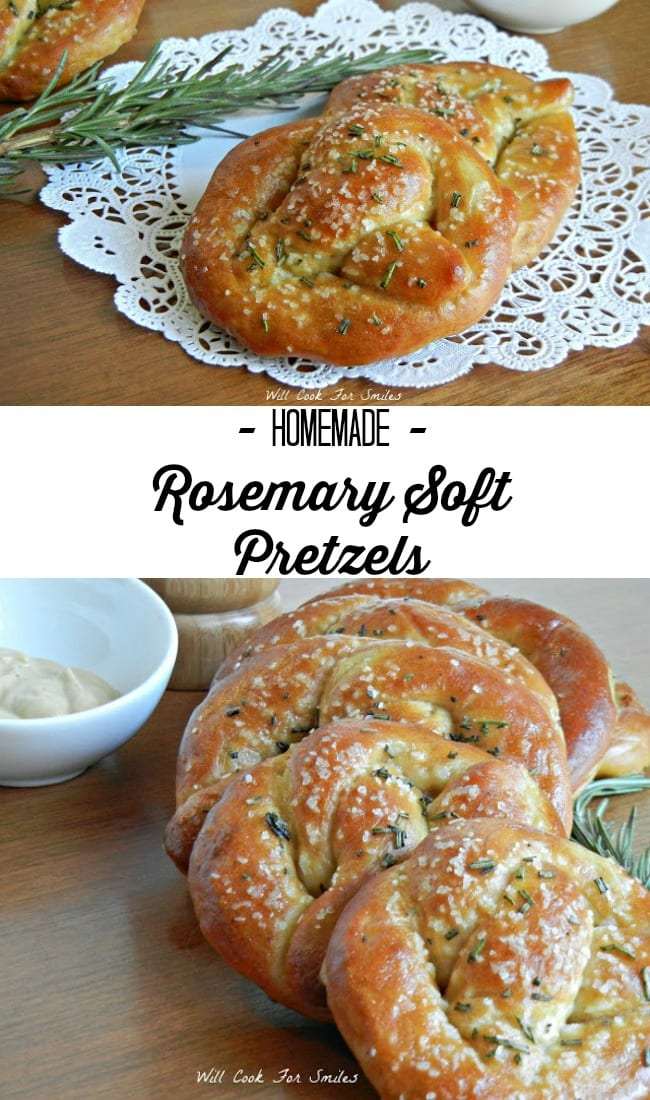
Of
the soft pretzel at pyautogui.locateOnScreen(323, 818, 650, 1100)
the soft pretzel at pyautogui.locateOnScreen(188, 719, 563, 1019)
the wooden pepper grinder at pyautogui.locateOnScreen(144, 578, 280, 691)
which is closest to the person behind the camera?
the soft pretzel at pyautogui.locateOnScreen(323, 818, 650, 1100)

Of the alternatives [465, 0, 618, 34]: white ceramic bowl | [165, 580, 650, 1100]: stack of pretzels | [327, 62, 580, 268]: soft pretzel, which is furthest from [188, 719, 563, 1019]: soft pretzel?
[465, 0, 618, 34]: white ceramic bowl

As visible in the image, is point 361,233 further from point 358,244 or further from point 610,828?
point 610,828

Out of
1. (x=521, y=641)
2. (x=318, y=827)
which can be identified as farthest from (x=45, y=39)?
(x=318, y=827)

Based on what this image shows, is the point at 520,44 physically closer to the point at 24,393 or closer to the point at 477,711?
the point at 24,393

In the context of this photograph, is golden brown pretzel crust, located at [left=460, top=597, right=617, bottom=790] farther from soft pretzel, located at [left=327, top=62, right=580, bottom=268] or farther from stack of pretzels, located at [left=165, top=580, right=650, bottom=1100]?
soft pretzel, located at [left=327, top=62, right=580, bottom=268]

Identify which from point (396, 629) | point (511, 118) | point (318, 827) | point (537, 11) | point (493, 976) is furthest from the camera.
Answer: point (537, 11)
